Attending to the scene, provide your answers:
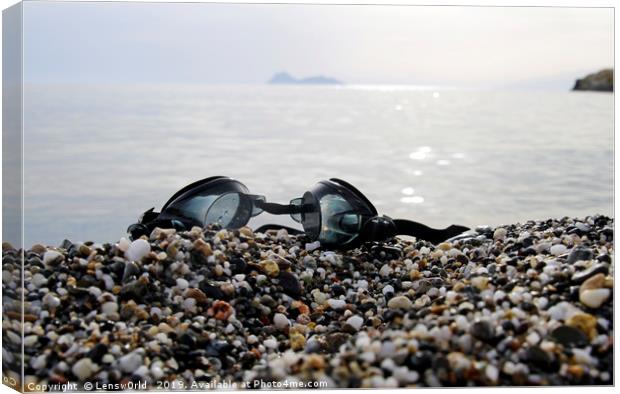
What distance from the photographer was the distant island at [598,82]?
277 cm

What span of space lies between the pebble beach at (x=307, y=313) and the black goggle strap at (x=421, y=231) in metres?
0.27

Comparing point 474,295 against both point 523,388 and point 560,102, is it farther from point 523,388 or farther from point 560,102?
point 560,102

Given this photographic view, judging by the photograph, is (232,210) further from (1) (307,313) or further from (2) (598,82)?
(2) (598,82)

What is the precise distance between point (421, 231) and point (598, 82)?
87 cm

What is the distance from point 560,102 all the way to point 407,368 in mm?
1812

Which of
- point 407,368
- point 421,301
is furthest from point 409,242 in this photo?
point 407,368

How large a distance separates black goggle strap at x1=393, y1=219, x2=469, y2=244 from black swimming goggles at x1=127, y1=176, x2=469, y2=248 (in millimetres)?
166

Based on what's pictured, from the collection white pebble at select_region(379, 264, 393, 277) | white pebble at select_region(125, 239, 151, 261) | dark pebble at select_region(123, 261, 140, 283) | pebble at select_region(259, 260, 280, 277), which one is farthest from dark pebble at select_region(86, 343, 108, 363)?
white pebble at select_region(379, 264, 393, 277)

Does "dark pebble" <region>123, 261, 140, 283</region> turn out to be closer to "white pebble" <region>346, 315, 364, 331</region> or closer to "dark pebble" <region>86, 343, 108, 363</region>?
"dark pebble" <region>86, 343, 108, 363</region>

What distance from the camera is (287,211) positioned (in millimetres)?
3057

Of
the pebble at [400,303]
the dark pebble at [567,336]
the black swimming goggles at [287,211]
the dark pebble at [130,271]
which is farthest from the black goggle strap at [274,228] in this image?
the dark pebble at [567,336]

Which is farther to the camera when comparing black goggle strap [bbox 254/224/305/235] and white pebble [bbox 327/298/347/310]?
black goggle strap [bbox 254/224/305/235]

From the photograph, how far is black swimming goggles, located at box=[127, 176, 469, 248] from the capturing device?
115 inches

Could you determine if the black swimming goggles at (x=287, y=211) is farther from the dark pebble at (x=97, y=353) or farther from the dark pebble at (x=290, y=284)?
the dark pebble at (x=97, y=353)
